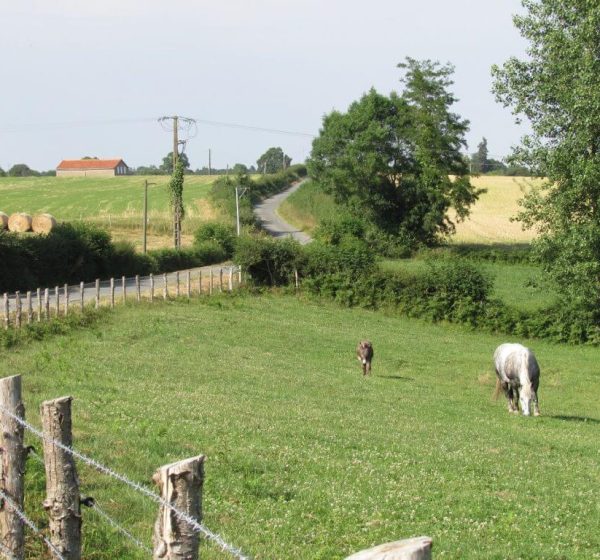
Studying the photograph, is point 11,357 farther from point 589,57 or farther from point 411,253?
point 411,253

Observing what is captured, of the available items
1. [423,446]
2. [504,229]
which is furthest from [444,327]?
[504,229]

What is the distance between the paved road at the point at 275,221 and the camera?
10000 cm

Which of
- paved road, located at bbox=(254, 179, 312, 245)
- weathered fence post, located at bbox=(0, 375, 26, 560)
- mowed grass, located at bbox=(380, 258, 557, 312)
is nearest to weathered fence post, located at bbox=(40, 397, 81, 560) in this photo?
weathered fence post, located at bbox=(0, 375, 26, 560)

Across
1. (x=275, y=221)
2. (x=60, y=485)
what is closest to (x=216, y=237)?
(x=275, y=221)

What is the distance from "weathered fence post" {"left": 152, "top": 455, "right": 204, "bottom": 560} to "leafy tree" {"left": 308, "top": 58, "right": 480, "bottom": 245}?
7778 centimetres

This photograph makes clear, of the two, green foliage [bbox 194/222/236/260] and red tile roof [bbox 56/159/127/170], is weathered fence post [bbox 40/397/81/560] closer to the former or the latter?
green foliage [bbox 194/222/236/260]

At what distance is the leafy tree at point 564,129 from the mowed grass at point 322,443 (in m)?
6.26

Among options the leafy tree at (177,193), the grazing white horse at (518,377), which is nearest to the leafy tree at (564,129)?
the grazing white horse at (518,377)

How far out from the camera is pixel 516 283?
64.9 metres

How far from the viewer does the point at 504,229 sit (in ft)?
320

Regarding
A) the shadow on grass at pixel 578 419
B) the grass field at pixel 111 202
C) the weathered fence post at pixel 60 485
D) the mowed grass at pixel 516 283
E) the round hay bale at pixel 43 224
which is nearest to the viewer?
the weathered fence post at pixel 60 485

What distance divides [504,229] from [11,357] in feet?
255

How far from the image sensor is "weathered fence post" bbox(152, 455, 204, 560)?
17.0 feet

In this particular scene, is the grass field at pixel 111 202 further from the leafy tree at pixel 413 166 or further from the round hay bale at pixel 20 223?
the leafy tree at pixel 413 166
